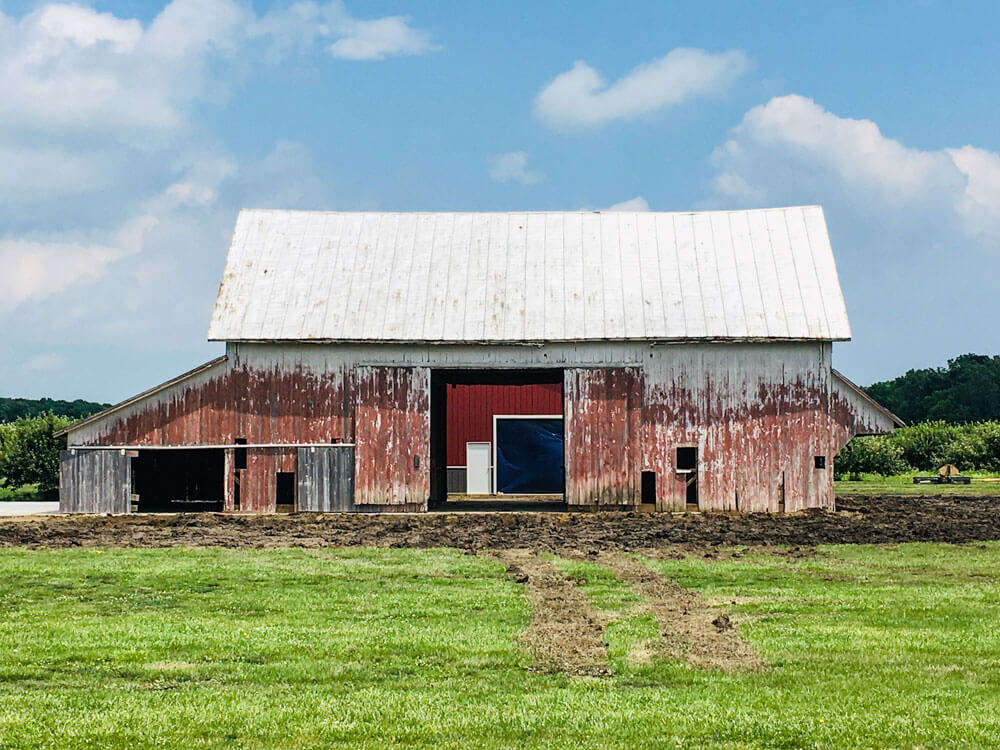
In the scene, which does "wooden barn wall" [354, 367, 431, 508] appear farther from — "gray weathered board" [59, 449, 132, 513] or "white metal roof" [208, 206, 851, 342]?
"gray weathered board" [59, 449, 132, 513]

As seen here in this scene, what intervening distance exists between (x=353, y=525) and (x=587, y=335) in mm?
9694

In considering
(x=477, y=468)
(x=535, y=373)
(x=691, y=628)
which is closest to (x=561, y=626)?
(x=691, y=628)

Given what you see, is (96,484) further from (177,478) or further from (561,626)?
(561,626)

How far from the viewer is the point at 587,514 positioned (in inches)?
1313

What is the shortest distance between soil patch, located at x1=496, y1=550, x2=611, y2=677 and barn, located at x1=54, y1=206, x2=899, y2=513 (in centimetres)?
1499

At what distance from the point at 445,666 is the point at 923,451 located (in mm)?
59736

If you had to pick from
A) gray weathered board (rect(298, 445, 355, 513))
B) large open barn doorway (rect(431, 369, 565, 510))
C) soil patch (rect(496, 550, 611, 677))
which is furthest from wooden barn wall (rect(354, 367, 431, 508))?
soil patch (rect(496, 550, 611, 677))

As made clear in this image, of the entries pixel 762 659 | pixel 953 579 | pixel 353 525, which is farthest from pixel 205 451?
pixel 762 659

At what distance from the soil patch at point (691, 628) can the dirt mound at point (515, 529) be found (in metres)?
6.15

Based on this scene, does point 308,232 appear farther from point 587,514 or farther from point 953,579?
point 953,579

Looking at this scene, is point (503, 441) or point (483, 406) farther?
point (483, 406)

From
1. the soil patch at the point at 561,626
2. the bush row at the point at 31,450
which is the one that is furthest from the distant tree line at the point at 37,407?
the soil patch at the point at 561,626

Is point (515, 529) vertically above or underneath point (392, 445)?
underneath

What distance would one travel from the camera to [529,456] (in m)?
47.3
